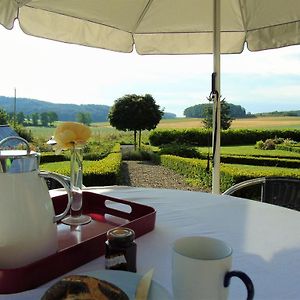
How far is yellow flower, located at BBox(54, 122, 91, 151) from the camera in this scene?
0.97 m

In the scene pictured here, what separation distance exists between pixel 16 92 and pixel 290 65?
535cm

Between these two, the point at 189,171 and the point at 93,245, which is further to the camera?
the point at 189,171

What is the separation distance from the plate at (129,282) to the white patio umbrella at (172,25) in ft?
5.74

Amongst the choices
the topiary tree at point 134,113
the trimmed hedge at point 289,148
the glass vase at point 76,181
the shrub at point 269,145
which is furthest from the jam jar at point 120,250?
the shrub at point 269,145

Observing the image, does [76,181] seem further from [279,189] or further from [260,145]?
[260,145]

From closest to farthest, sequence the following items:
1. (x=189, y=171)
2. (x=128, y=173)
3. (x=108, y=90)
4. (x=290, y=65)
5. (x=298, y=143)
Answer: (x=189, y=171) → (x=128, y=173) → (x=290, y=65) → (x=108, y=90) → (x=298, y=143)

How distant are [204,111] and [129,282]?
279 inches

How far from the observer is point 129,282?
656 mm

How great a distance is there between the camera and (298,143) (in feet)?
28.0

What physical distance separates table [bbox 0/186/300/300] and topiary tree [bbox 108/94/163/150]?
604cm

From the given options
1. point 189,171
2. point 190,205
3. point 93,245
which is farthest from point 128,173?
point 93,245

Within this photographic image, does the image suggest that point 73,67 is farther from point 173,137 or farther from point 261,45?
point 261,45

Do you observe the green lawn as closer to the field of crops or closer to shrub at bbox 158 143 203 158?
shrub at bbox 158 143 203 158

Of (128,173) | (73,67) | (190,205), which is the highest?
(73,67)
